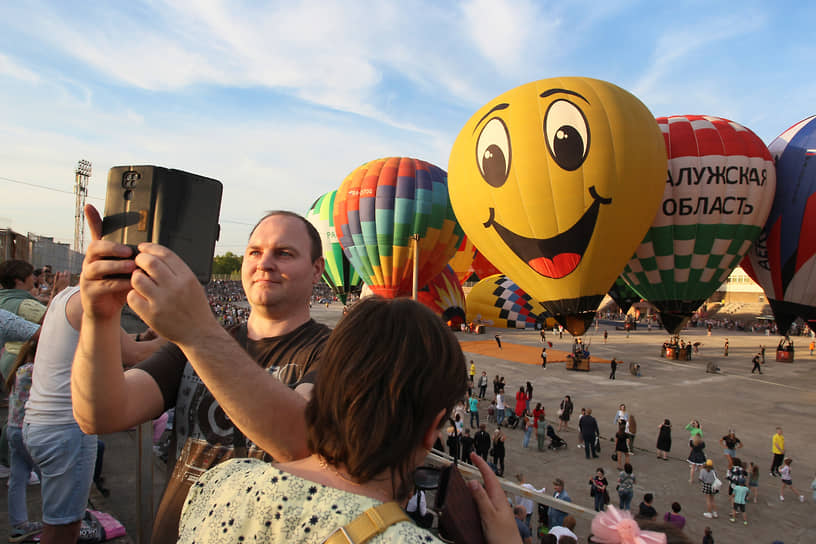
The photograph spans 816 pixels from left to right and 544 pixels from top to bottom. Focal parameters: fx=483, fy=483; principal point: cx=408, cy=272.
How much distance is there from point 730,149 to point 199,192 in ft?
56.6

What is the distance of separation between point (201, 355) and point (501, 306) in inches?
1287

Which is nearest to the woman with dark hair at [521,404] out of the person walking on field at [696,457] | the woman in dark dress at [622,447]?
the woman in dark dress at [622,447]

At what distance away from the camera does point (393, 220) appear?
22297mm

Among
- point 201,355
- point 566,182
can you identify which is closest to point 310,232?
point 201,355

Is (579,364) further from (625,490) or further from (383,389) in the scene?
(383,389)

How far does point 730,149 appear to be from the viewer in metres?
14.6

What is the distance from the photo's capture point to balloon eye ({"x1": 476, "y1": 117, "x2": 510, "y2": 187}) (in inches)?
487

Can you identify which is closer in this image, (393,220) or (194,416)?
(194,416)

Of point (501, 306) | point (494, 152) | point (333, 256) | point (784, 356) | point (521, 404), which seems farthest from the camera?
point (501, 306)

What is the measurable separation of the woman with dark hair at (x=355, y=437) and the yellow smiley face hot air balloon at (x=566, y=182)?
38.4ft

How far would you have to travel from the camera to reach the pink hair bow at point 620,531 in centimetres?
124

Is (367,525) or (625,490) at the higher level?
(367,525)

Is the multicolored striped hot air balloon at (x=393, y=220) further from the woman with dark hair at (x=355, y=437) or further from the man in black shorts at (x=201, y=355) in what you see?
the woman with dark hair at (x=355, y=437)

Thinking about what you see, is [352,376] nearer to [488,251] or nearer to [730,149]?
[488,251]
